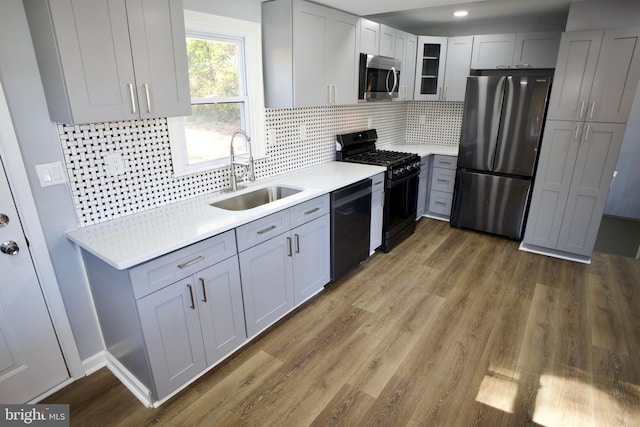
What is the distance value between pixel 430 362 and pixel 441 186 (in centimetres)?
275

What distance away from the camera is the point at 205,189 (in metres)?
2.56

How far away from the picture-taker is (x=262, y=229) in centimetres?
223

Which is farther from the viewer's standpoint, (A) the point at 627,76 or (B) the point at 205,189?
(A) the point at 627,76

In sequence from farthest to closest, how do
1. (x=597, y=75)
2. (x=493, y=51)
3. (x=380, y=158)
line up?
(x=493, y=51) → (x=380, y=158) → (x=597, y=75)

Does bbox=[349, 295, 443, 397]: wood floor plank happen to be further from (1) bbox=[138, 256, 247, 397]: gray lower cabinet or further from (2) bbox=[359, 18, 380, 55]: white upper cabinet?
(2) bbox=[359, 18, 380, 55]: white upper cabinet

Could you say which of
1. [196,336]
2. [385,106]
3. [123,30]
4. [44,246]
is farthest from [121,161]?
[385,106]

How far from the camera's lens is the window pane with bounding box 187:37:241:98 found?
7.88 ft

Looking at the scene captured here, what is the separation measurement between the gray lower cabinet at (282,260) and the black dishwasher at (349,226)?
0.29 ft

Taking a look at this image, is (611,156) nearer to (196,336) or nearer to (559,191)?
(559,191)

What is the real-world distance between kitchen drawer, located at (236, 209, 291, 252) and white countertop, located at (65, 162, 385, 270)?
0.19 feet

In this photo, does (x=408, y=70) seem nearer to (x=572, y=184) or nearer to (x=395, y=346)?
(x=572, y=184)

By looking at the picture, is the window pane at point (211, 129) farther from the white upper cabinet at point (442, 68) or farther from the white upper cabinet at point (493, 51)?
the white upper cabinet at point (493, 51)

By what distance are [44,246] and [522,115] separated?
4.07m

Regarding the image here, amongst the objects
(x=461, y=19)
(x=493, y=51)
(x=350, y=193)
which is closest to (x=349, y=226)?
(x=350, y=193)
